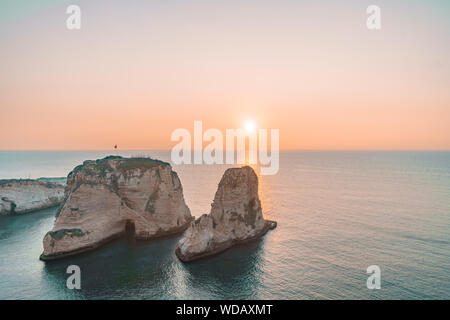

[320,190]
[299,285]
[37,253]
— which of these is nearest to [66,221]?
[37,253]

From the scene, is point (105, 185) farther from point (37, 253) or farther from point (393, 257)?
point (393, 257)

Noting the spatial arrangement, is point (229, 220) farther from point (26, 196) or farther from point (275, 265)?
point (26, 196)

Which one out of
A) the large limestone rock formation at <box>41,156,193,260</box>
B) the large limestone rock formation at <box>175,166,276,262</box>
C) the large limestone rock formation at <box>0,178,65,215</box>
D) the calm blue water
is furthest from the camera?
the large limestone rock formation at <box>0,178,65,215</box>

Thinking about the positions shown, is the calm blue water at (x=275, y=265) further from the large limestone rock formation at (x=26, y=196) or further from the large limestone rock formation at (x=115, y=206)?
the large limestone rock formation at (x=26, y=196)
